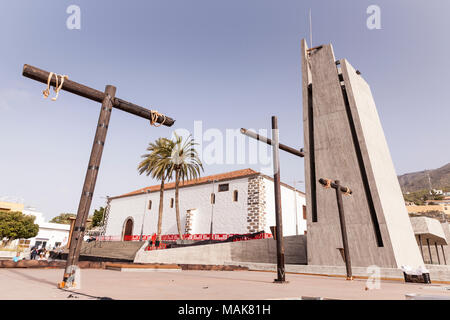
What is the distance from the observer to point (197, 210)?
32.3m

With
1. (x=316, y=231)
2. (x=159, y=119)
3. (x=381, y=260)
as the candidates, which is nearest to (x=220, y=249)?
(x=316, y=231)

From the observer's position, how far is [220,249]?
1934cm

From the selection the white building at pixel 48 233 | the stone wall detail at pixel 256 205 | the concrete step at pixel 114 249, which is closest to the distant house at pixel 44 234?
the white building at pixel 48 233

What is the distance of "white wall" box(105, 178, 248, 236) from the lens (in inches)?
1153

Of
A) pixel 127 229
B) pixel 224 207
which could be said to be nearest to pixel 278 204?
pixel 224 207

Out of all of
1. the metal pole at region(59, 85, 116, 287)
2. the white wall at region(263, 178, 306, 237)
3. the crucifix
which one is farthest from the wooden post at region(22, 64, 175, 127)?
the white wall at region(263, 178, 306, 237)

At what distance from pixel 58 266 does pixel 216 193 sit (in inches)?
909

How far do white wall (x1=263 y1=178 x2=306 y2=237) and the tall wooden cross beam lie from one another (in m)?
24.4

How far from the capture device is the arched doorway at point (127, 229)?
38.9 m

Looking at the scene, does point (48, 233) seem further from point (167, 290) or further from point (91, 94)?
point (167, 290)

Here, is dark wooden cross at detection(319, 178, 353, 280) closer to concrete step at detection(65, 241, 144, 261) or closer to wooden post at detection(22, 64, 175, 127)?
wooden post at detection(22, 64, 175, 127)

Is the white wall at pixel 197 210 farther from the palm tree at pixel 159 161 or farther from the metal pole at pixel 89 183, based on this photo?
the metal pole at pixel 89 183

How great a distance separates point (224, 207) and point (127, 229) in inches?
685
